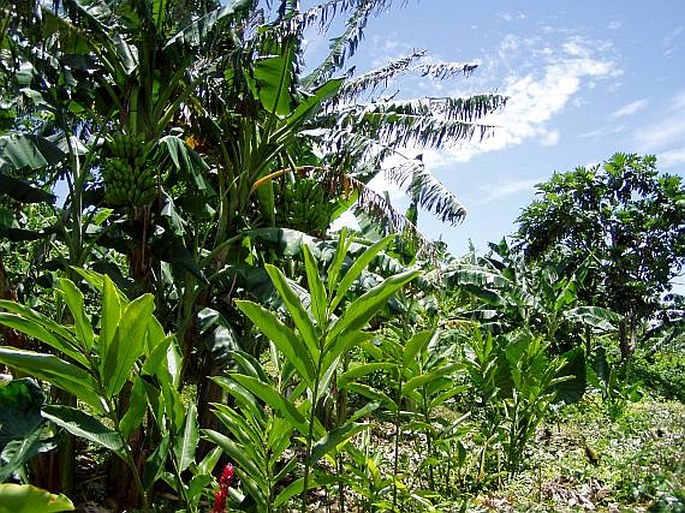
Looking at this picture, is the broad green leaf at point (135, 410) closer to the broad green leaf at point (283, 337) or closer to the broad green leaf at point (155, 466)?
the broad green leaf at point (155, 466)

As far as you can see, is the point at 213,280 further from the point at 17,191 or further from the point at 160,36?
the point at 160,36

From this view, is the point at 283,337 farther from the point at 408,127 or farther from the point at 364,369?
the point at 408,127

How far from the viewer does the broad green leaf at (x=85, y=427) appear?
1.62 metres

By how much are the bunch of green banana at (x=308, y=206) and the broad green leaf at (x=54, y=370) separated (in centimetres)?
363

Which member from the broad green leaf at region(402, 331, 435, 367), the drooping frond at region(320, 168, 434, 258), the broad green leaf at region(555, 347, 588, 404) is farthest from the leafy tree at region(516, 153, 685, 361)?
the broad green leaf at region(402, 331, 435, 367)

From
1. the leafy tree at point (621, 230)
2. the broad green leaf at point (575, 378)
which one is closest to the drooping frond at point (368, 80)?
the broad green leaf at point (575, 378)

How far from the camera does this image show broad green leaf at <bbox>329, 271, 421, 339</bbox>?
1.66 meters

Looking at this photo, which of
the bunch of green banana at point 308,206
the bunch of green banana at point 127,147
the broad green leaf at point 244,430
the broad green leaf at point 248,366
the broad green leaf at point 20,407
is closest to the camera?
the broad green leaf at point 20,407

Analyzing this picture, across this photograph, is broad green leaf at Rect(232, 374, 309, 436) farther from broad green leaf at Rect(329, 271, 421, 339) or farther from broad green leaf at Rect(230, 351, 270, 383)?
broad green leaf at Rect(230, 351, 270, 383)

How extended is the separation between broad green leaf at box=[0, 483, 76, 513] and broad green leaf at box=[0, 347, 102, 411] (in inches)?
19.0

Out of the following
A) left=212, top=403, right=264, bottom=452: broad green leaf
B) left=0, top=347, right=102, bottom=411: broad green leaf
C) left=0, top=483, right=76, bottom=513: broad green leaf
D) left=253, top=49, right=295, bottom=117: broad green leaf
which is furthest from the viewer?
left=253, top=49, right=295, bottom=117: broad green leaf

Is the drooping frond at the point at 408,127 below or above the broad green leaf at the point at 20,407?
above

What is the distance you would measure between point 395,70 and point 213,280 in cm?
322

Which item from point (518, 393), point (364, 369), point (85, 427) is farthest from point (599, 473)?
point (85, 427)
